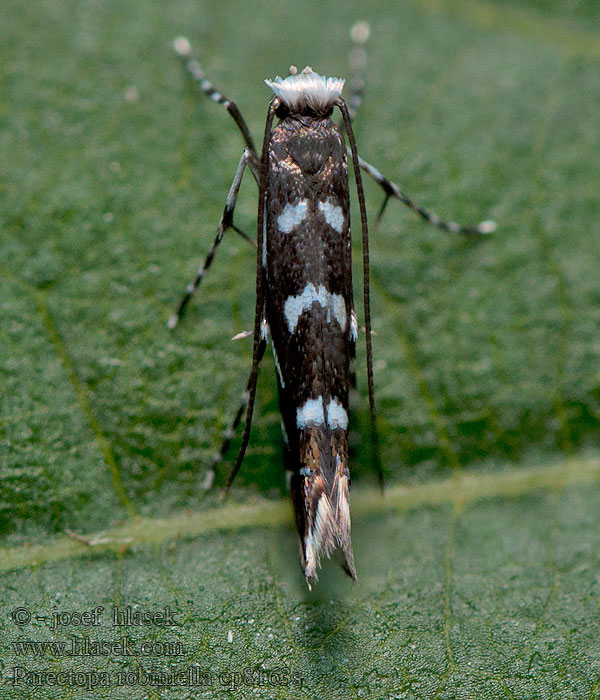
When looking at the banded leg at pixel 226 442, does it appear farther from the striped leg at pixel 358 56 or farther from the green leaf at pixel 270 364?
the striped leg at pixel 358 56

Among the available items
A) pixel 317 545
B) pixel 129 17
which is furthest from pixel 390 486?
pixel 129 17

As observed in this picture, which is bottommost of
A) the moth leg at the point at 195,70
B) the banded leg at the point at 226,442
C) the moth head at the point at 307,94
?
the banded leg at the point at 226,442

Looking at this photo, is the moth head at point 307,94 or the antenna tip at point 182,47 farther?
the antenna tip at point 182,47

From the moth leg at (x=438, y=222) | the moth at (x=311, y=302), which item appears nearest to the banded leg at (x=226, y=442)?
the moth at (x=311, y=302)

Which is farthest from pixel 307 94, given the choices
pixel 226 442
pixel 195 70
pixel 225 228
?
pixel 226 442

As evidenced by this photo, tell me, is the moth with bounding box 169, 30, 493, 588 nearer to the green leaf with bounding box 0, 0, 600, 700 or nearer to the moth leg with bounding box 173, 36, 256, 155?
the green leaf with bounding box 0, 0, 600, 700

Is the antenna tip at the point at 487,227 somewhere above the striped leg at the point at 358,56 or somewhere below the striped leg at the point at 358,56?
below

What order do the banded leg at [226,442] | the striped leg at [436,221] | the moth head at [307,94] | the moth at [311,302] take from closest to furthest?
the moth at [311,302] → the moth head at [307,94] → the banded leg at [226,442] → the striped leg at [436,221]
